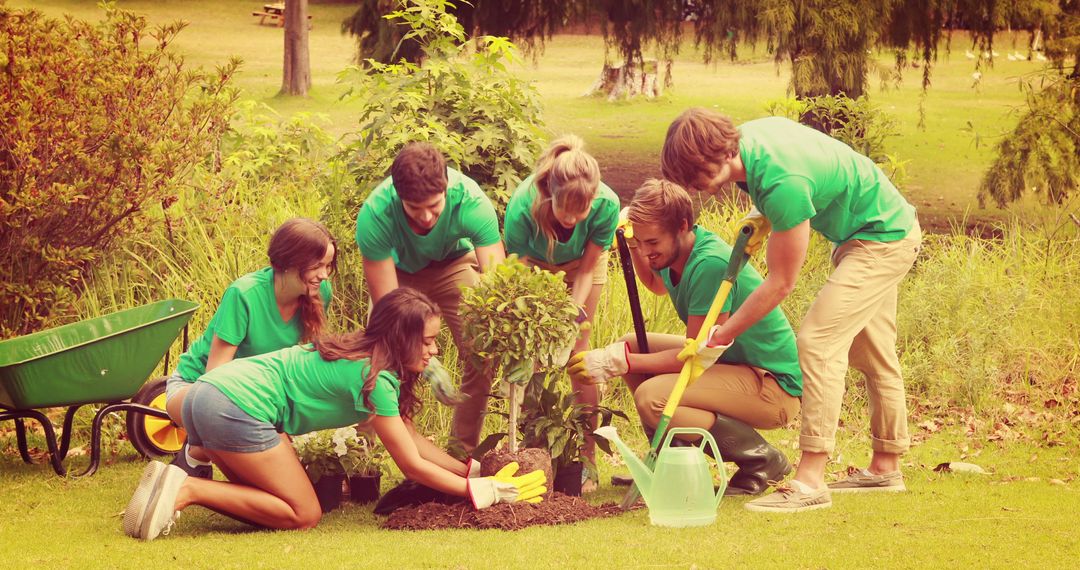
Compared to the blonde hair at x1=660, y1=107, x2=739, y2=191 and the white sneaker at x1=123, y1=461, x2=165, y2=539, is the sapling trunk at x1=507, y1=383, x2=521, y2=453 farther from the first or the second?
the white sneaker at x1=123, y1=461, x2=165, y2=539

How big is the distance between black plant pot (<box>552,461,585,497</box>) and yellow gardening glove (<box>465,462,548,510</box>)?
27 cm

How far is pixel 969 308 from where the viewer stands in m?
6.98

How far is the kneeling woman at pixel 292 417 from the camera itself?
4.11m

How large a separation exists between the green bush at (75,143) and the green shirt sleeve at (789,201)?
3762mm

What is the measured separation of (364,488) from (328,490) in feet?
0.57

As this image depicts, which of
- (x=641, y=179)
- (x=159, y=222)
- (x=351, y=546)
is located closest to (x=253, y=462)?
(x=351, y=546)

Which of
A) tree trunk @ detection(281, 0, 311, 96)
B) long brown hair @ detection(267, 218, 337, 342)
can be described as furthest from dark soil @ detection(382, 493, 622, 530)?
tree trunk @ detection(281, 0, 311, 96)

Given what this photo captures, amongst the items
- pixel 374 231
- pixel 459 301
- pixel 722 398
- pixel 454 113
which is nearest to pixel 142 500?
pixel 374 231

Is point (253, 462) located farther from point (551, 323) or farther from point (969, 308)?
point (969, 308)

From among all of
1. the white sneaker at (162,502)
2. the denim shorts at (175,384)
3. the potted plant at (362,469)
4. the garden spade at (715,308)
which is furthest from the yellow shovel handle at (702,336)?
the denim shorts at (175,384)

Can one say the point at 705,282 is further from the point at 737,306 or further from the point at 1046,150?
the point at 1046,150

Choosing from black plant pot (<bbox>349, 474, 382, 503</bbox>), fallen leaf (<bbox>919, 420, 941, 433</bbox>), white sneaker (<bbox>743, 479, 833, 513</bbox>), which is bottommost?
fallen leaf (<bbox>919, 420, 941, 433</bbox>)

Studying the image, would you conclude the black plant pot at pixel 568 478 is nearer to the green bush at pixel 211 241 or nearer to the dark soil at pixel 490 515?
the dark soil at pixel 490 515

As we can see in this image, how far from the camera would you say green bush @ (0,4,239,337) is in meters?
6.02
